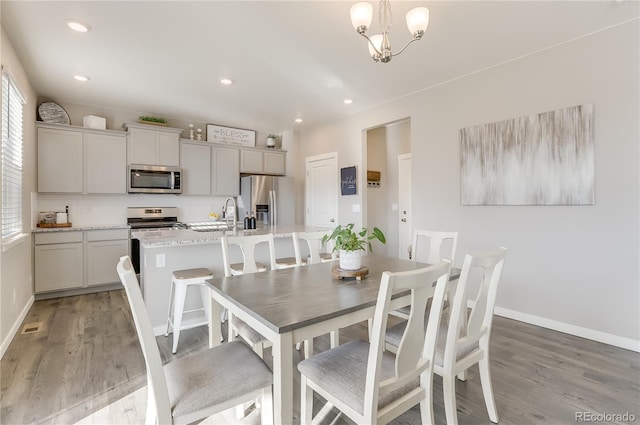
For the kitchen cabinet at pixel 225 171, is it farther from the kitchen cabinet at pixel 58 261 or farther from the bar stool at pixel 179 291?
the bar stool at pixel 179 291

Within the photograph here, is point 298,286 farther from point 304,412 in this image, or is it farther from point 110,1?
point 110,1

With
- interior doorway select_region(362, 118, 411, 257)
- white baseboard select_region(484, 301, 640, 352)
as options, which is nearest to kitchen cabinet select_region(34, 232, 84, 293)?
interior doorway select_region(362, 118, 411, 257)

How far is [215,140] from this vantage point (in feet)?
18.4

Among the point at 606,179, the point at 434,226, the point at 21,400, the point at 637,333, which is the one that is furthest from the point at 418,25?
the point at 21,400

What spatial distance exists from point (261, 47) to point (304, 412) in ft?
9.50

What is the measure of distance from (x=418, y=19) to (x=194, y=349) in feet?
9.54

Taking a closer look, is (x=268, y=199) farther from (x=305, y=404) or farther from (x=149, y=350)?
(x=149, y=350)

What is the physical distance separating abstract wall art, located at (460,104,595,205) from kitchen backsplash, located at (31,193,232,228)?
4.37 metres

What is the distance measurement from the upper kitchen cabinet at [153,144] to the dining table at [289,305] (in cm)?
371

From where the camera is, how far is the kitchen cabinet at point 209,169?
513 cm

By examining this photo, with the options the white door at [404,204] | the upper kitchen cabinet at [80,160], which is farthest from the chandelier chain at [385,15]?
the upper kitchen cabinet at [80,160]

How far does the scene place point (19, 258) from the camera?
3059mm

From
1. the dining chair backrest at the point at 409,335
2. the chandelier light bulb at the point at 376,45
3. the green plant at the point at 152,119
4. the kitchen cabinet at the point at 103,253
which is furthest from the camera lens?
the green plant at the point at 152,119

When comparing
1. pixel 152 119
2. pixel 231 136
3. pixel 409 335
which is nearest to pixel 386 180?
pixel 231 136
